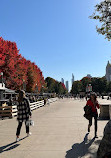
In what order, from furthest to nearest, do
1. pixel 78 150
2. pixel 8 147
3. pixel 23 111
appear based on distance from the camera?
pixel 23 111, pixel 8 147, pixel 78 150

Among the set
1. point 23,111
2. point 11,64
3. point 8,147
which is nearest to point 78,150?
point 8,147

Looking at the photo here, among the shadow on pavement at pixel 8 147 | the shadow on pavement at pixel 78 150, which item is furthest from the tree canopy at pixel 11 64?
the shadow on pavement at pixel 78 150

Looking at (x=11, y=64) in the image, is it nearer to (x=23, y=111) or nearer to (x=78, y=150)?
(x=23, y=111)

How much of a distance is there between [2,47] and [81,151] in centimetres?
3300

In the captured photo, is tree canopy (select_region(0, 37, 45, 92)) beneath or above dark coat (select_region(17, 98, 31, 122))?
above

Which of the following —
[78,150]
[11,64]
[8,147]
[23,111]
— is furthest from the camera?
[11,64]

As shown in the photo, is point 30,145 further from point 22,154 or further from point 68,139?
point 68,139

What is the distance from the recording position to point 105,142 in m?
3.68

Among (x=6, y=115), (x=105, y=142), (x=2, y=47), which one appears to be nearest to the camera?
(x=105, y=142)

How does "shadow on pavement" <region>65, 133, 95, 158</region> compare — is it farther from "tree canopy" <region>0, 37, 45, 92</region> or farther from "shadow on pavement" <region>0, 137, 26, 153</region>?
"tree canopy" <region>0, 37, 45, 92</region>

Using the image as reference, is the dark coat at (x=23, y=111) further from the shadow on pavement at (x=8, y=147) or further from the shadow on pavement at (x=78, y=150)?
the shadow on pavement at (x=78, y=150)

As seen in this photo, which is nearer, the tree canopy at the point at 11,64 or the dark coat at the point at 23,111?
the dark coat at the point at 23,111

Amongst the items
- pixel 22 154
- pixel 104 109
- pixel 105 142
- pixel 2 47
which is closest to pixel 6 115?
pixel 104 109

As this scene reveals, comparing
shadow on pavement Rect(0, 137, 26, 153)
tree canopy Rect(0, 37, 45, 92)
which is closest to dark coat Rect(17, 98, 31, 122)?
shadow on pavement Rect(0, 137, 26, 153)
